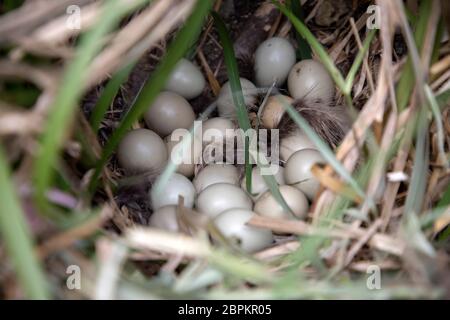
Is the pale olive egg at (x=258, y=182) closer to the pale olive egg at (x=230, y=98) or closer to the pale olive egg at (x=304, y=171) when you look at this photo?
the pale olive egg at (x=304, y=171)

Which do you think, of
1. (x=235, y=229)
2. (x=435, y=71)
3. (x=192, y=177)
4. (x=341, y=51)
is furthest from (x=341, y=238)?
(x=341, y=51)

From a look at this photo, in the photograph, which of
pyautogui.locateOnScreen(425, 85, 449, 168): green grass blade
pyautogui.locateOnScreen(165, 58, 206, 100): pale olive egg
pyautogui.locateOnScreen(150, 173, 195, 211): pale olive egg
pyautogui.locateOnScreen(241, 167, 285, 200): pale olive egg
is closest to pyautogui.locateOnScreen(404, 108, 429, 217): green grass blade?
pyautogui.locateOnScreen(425, 85, 449, 168): green grass blade

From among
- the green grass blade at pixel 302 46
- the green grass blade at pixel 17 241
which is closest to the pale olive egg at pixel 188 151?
the green grass blade at pixel 302 46


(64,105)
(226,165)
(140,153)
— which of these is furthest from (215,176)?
(64,105)

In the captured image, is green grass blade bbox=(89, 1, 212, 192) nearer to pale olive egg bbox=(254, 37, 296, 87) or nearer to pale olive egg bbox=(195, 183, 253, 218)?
pale olive egg bbox=(195, 183, 253, 218)

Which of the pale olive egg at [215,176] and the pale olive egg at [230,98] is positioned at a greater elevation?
the pale olive egg at [230,98]
